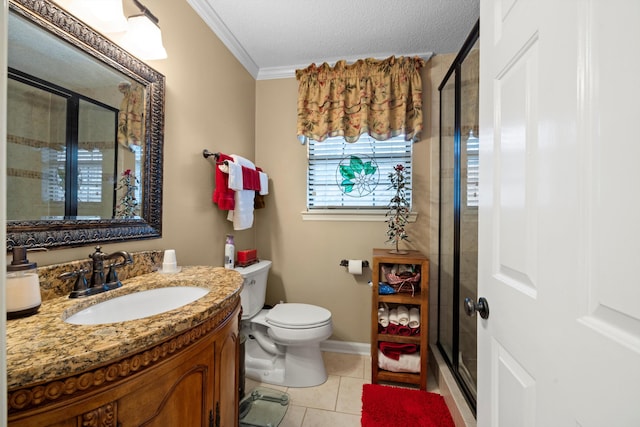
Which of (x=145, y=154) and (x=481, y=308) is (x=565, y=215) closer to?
(x=481, y=308)

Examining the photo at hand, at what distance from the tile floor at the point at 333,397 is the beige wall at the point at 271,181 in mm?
275

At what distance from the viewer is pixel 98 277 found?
98 cm

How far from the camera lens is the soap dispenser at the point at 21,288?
2.27ft

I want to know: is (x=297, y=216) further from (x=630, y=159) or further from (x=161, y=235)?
(x=630, y=159)

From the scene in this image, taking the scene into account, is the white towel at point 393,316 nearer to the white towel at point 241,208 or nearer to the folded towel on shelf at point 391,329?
the folded towel on shelf at point 391,329

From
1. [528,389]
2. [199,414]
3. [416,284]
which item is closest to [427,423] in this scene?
[416,284]

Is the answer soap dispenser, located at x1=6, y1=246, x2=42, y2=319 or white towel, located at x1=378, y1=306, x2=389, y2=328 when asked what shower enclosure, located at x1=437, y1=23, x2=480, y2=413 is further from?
soap dispenser, located at x1=6, y1=246, x2=42, y2=319

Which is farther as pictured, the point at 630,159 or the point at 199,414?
the point at 199,414

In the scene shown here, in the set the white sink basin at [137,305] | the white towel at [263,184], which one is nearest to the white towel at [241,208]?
the white towel at [263,184]

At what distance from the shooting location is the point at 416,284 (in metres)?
1.92

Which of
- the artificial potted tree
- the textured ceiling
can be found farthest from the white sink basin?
the textured ceiling

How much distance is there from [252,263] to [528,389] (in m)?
1.77

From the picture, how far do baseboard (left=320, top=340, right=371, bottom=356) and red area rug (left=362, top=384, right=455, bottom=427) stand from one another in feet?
1.38

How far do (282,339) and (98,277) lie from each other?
1.13 meters
